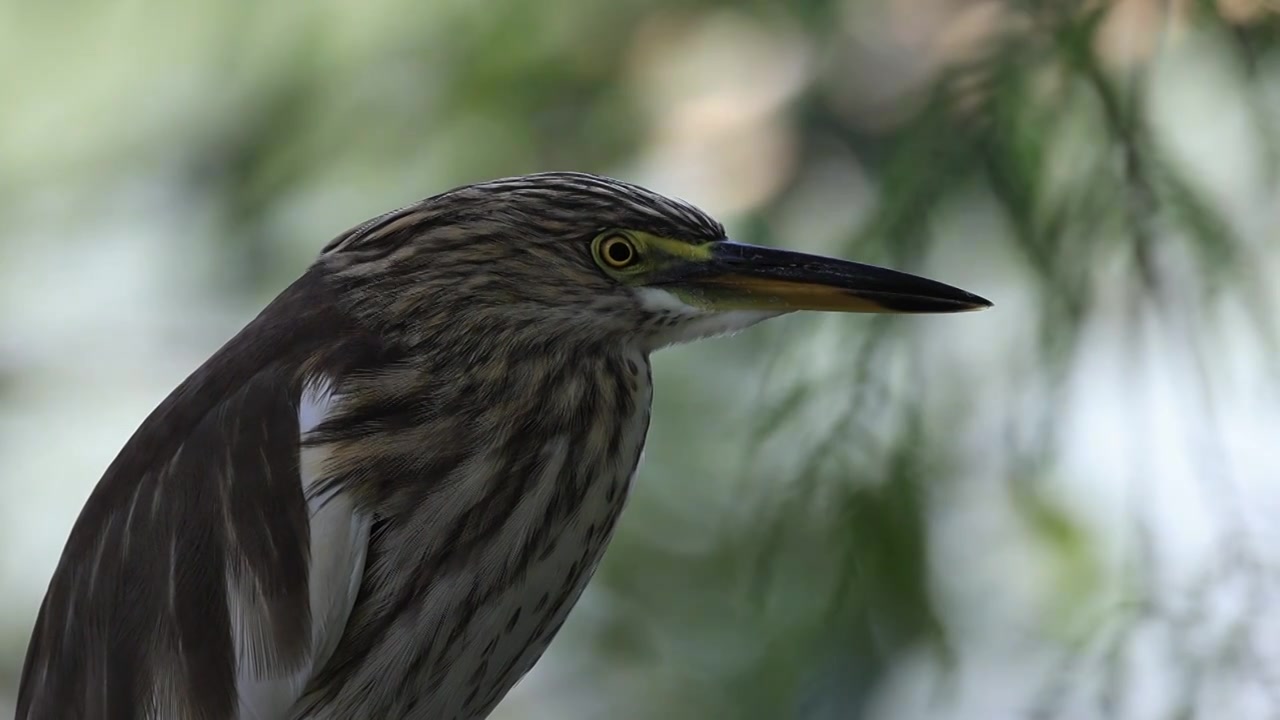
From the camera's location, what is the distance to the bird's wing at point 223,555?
5.83ft

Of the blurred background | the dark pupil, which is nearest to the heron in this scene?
the dark pupil

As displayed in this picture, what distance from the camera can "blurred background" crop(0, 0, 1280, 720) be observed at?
221 cm

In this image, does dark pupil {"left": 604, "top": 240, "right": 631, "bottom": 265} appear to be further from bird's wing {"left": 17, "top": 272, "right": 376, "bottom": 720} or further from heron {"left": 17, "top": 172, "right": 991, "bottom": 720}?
bird's wing {"left": 17, "top": 272, "right": 376, "bottom": 720}

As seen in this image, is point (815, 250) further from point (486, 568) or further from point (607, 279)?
point (486, 568)

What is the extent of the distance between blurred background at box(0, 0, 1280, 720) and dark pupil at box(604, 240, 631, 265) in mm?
486

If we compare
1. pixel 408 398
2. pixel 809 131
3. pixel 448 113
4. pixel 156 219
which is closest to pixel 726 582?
pixel 809 131

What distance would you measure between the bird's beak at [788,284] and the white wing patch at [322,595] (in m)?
0.49

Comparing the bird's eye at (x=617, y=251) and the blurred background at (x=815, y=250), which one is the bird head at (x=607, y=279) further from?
the blurred background at (x=815, y=250)

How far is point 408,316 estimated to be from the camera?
6.40 ft

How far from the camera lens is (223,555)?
6.10ft

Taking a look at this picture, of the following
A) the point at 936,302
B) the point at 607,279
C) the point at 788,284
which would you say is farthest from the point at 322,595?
the point at 936,302

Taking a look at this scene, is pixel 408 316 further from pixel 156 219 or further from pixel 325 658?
pixel 156 219

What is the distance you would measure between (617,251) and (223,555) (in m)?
0.60

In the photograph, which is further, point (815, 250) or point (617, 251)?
point (815, 250)
